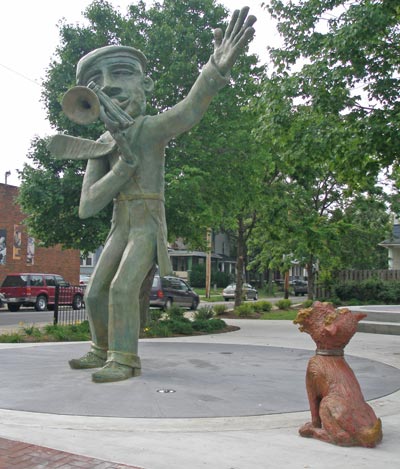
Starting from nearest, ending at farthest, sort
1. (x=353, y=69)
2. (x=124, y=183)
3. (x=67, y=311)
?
(x=124, y=183)
(x=353, y=69)
(x=67, y=311)

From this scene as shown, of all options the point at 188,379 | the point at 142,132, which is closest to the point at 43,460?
the point at 188,379

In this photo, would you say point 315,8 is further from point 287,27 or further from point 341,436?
point 341,436

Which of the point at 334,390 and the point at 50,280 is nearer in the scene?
the point at 334,390

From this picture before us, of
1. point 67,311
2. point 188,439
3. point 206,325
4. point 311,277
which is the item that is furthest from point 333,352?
point 311,277

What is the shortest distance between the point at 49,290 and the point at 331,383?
24.4 metres

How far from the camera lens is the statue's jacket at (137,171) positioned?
6484 millimetres

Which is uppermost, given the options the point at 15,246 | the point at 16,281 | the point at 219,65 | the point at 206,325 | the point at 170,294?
the point at 219,65

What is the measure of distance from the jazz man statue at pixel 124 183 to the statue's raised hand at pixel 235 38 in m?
0.04

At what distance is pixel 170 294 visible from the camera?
83.9 feet

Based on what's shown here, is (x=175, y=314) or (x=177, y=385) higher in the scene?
(x=175, y=314)

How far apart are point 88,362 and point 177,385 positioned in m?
1.40

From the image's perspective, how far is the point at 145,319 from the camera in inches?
530

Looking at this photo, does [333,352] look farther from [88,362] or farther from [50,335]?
[50,335]

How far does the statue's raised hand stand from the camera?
19.5 feet
